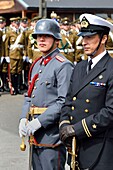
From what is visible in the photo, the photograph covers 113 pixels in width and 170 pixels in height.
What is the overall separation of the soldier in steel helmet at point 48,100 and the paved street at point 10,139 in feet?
3.47

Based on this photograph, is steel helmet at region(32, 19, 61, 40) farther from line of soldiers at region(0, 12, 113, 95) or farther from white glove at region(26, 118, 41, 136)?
line of soldiers at region(0, 12, 113, 95)

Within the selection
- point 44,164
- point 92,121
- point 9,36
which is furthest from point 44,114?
point 9,36

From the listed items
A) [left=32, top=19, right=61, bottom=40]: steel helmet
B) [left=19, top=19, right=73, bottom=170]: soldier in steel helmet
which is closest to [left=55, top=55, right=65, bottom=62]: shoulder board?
[left=19, top=19, right=73, bottom=170]: soldier in steel helmet

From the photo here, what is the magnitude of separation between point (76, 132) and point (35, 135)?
0.77 m

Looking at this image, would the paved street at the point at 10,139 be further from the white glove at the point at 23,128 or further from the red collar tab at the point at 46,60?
the red collar tab at the point at 46,60

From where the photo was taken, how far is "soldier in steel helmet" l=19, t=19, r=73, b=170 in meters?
3.63

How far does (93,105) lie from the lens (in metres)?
3.05

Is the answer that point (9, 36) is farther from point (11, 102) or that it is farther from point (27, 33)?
point (11, 102)

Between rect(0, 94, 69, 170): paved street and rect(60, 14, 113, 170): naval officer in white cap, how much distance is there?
169 cm

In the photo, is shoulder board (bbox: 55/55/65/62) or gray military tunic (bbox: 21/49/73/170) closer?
gray military tunic (bbox: 21/49/73/170)

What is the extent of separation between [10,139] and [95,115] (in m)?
4.34

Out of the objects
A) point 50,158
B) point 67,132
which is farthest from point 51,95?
point 67,132

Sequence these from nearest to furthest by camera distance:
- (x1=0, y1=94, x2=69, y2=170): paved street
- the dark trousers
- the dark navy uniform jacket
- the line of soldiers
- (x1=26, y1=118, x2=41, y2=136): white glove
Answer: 1. the dark navy uniform jacket
2. (x1=26, y1=118, x2=41, y2=136): white glove
3. the dark trousers
4. (x1=0, y1=94, x2=69, y2=170): paved street
5. the line of soldiers

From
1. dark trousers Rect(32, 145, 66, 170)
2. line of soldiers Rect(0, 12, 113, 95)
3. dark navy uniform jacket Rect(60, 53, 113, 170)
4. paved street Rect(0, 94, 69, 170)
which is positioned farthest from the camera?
line of soldiers Rect(0, 12, 113, 95)
